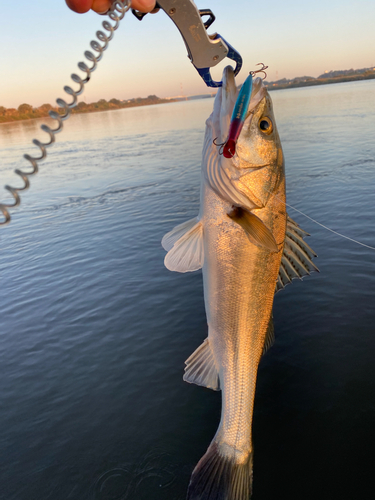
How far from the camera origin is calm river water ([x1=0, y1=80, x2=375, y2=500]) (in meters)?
4.09

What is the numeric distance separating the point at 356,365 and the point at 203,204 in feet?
12.7

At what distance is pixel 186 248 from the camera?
2.99 m

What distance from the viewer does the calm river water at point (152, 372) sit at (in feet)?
13.4

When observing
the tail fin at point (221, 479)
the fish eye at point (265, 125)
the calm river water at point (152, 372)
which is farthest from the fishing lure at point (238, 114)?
the calm river water at point (152, 372)

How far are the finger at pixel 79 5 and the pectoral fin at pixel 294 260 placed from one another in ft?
7.02

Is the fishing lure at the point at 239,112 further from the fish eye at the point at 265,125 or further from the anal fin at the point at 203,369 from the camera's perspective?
the anal fin at the point at 203,369

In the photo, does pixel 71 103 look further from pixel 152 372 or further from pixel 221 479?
pixel 152 372

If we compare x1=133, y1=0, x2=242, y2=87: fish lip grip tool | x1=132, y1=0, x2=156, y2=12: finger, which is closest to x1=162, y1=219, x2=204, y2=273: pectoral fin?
x1=133, y1=0, x2=242, y2=87: fish lip grip tool

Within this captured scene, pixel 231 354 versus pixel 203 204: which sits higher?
pixel 203 204

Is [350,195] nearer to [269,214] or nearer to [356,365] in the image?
[356,365]

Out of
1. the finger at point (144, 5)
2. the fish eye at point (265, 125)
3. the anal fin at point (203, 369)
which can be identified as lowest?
the anal fin at point (203, 369)

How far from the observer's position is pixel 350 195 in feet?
40.2

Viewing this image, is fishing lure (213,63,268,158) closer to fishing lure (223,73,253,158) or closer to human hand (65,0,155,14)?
fishing lure (223,73,253,158)

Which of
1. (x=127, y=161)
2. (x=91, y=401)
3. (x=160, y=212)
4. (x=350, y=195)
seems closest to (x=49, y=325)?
(x=91, y=401)
